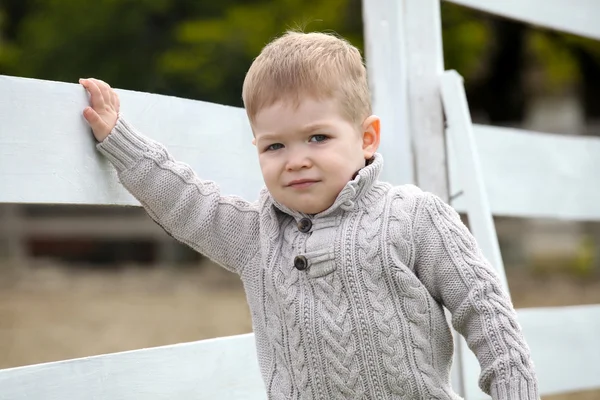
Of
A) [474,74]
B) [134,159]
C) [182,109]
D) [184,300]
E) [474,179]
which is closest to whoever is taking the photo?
[134,159]

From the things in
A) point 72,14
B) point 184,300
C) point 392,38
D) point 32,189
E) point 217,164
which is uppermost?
point 72,14

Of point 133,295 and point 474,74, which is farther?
point 474,74

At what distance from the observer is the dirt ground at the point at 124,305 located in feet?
22.4

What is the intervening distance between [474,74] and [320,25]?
11.1ft

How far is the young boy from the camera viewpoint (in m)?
1.92

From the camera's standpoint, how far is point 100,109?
2.03 meters

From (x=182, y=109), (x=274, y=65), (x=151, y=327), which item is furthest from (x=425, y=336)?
(x=151, y=327)

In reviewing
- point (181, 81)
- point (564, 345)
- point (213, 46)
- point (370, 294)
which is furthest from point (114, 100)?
point (181, 81)

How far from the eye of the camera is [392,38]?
2803 mm

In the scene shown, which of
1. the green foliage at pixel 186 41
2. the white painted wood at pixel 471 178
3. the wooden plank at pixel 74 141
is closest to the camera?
the wooden plank at pixel 74 141

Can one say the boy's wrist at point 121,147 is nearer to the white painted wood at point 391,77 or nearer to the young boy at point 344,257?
the young boy at point 344,257

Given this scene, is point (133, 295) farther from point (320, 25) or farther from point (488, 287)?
point (488, 287)

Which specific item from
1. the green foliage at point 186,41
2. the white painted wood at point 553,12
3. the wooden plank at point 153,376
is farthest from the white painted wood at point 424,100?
the green foliage at point 186,41

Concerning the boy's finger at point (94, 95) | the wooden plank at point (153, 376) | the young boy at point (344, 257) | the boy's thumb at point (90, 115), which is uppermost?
the boy's finger at point (94, 95)
